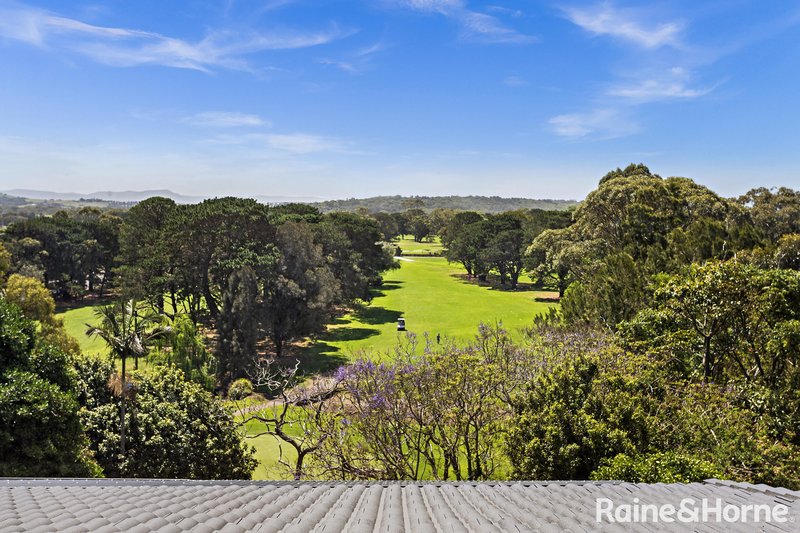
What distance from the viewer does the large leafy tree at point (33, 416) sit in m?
11.8

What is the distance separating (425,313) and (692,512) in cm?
4694

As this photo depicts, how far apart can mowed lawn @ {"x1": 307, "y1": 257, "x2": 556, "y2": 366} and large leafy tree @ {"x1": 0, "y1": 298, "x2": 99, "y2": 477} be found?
1850cm

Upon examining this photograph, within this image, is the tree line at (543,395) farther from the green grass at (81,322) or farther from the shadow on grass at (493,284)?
the shadow on grass at (493,284)

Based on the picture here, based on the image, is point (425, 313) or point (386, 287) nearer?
point (425, 313)

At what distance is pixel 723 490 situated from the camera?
22.1 feet

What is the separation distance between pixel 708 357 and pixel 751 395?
7.65 ft

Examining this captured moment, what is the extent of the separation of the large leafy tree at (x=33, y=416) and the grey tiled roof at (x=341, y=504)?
5065mm

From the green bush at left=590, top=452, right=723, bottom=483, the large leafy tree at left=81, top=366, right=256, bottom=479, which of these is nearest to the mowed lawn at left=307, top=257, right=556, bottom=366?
the large leafy tree at left=81, top=366, right=256, bottom=479

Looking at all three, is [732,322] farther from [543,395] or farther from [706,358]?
[543,395]

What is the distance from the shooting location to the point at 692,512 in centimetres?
569

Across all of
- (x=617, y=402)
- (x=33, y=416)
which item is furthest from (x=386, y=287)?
(x=33, y=416)

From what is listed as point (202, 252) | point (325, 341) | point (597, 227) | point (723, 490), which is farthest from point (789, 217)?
point (202, 252)

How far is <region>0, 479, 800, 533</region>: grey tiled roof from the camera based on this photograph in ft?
16.7

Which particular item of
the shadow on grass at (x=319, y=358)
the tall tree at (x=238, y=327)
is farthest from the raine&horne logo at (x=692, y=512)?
the shadow on grass at (x=319, y=358)
